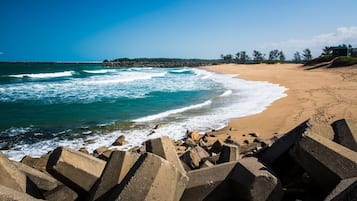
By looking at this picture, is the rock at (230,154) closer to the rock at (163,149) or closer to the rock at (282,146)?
the rock at (282,146)

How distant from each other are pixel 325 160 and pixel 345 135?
96 cm

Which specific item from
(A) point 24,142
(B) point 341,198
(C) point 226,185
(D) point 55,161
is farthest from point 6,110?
(B) point 341,198

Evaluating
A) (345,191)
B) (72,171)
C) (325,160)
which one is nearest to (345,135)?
(325,160)

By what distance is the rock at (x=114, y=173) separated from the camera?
294cm

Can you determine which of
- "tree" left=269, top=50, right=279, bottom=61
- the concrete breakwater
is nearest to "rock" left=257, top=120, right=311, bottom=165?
the concrete breakwater

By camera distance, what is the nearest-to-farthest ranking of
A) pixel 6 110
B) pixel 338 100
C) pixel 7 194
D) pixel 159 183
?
pixel 7 194
pixel 159 183
pixel 338 100
pixel 6 110

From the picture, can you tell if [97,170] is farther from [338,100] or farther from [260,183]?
[338,100]

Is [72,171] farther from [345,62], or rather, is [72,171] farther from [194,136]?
[345,62]

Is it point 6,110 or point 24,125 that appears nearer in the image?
point 24,125

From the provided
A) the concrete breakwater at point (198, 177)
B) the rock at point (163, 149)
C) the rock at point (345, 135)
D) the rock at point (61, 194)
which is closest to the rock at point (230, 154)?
the concrete breakwater at point (198, 177)

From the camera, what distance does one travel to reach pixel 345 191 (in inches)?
97.3

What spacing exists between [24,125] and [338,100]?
567 inches

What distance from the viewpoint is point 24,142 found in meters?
9.91

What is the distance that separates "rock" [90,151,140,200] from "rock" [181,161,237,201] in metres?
0.68
